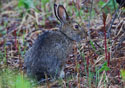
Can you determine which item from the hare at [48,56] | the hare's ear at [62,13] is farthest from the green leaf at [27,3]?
the hare at [48,56]

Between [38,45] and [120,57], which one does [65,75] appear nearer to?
[38,45]

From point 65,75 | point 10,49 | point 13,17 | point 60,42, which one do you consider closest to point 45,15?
point 13,17

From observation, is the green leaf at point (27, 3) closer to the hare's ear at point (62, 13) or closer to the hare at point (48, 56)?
the hare's ear at point (62, 13)

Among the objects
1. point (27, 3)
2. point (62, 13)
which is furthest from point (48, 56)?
point (27, 3)

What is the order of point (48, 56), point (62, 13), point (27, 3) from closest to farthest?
point (48, 56), point (62, 13), point (27, 3)

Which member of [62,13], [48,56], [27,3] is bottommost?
[48,56]

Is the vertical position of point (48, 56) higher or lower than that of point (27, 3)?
lower

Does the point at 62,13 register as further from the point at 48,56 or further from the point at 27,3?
the point at 27,3

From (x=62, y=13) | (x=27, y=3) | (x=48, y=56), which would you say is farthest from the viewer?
(x=27, y=3)

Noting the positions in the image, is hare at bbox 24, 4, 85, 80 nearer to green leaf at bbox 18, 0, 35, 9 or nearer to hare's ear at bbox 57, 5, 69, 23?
hare's ear at bbox 57, 5, 69, 23

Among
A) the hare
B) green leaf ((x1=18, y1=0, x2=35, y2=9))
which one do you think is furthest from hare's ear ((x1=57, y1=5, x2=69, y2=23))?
green leaf ((x1=18, y1=0, x2=35, y2=9))

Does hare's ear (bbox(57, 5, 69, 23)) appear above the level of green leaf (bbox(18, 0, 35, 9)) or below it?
below

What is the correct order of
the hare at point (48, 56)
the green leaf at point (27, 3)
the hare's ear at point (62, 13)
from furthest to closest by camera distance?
the green leaf at point (27, 3) < the hare's ear at point (62, 13) < the hare at point (48, 56)
